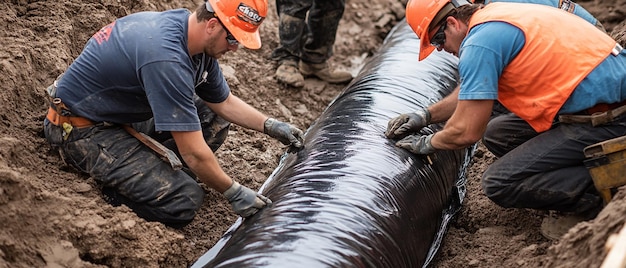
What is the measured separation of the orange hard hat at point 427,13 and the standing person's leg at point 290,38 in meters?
2.23

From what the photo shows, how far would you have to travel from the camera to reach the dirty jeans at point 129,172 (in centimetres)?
392

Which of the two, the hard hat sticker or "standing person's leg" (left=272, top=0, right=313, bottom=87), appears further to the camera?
"standing person's leg" (left=272, top=0, right=313, bottom=87)

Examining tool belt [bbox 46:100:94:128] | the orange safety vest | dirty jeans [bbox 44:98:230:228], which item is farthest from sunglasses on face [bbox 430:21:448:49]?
tool belt [bbox 46:100:94:128]

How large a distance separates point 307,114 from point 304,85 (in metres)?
0.46

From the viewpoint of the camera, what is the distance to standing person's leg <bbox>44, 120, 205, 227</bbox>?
12.9 feet

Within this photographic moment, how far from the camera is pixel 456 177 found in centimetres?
463

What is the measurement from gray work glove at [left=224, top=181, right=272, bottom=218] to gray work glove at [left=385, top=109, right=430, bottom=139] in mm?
994

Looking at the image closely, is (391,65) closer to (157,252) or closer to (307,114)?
(307,114)

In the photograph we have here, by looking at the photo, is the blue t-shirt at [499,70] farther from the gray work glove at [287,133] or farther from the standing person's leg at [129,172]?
the standing person's leg at [129,172]

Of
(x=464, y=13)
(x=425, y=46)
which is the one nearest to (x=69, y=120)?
(x=425, y=46)

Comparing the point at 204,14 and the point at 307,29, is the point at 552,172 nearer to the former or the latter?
the point at 204,14

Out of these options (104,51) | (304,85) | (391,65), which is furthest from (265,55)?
(104,51)

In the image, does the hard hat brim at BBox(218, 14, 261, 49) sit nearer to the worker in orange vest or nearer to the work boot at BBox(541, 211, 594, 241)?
the worker in orange vest

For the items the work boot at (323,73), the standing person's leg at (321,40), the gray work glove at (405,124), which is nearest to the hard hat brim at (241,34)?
the gray work glove at (405,124)
